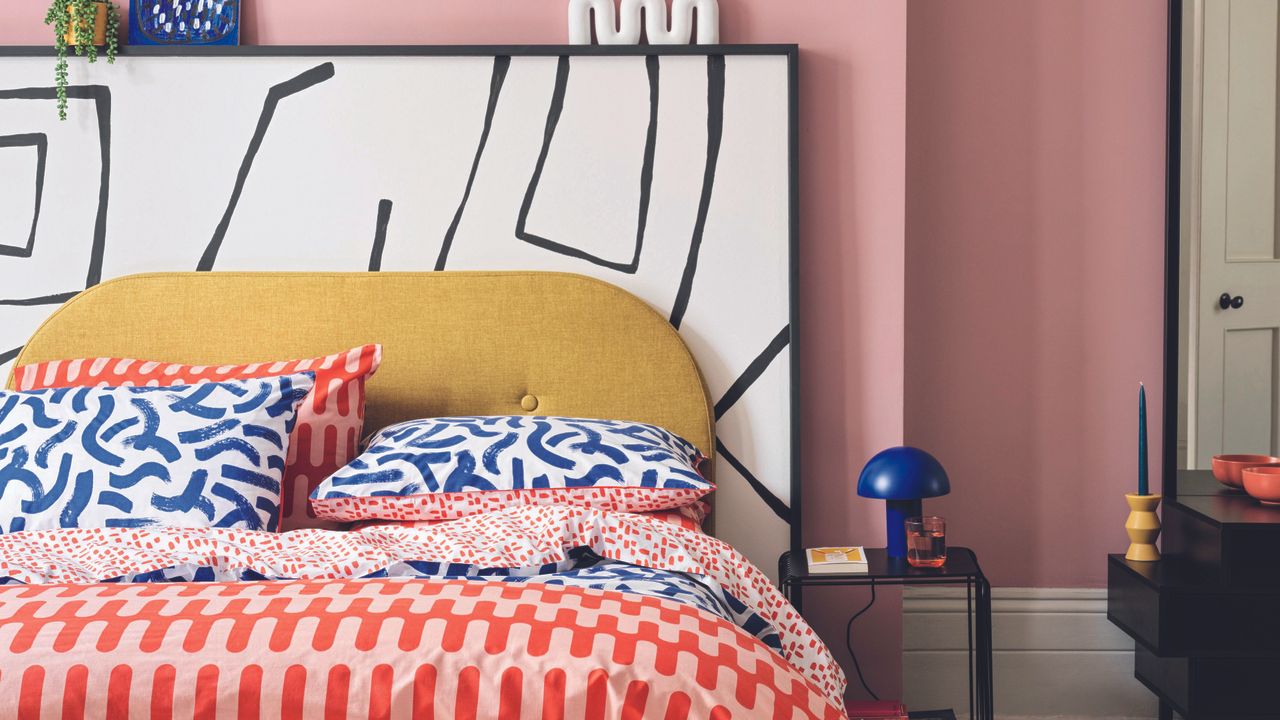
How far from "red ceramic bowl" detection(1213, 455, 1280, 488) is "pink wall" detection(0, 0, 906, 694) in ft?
2.28

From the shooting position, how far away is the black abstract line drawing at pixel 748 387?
7.34 ft

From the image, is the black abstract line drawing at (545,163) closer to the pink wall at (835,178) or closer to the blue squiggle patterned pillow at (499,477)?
the pink wall at (835,178)

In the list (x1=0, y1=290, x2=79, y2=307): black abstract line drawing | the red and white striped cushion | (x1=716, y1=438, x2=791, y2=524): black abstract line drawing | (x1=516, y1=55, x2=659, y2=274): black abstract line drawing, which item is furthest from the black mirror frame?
(x1=0, y1=290, x2=79, y2=307): black abstract line drawing

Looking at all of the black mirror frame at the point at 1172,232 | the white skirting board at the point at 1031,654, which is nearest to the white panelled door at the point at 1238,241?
the black mirror frame at the point at 1172,232

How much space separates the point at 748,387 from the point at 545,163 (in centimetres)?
70

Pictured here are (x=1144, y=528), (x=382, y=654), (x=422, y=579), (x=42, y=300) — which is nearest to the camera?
(x=382, y=654)

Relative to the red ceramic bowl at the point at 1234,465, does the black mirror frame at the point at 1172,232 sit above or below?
above

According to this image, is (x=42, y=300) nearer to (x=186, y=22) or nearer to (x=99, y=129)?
(x=99, y=129)

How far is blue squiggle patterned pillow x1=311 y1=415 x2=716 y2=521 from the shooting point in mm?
1798

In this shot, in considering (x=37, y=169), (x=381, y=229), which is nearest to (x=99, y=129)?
(x=37, y=169)

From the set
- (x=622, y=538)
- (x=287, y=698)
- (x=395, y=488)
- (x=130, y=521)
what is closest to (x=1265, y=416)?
(x=622, y=538)

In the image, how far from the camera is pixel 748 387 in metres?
2.25

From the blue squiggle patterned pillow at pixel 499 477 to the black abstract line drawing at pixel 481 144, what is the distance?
Result: 0.54m

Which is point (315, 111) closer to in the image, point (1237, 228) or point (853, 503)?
point (853, 503)
